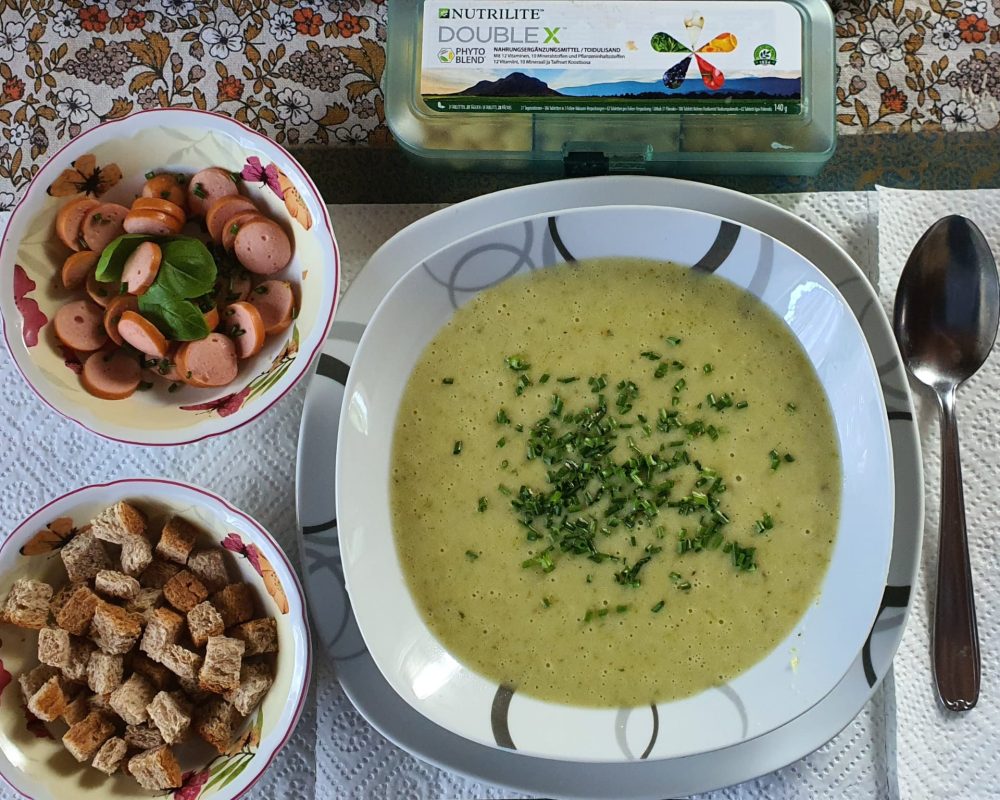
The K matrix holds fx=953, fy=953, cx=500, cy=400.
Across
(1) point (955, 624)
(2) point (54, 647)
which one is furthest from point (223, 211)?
(1) point (955, 624)

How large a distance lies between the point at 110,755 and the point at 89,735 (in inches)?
1.8

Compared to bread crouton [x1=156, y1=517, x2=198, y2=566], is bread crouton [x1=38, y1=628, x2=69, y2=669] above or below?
below

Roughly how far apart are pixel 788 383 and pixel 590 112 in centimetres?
54

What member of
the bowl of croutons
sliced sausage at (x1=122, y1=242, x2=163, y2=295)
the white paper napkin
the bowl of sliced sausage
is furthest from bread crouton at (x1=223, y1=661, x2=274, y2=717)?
the white paper napkin

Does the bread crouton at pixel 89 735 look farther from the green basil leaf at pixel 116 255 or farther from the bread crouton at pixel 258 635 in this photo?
the green basil leaf at pixel 116 255

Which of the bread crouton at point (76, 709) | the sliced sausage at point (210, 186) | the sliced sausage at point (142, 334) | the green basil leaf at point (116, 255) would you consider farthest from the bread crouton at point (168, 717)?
the sliced sausage at point (210, 186)

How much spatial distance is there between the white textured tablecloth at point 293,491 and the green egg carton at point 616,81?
5.5 inches

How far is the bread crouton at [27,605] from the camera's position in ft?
4.83

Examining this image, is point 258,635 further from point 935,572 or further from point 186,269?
point 935,572

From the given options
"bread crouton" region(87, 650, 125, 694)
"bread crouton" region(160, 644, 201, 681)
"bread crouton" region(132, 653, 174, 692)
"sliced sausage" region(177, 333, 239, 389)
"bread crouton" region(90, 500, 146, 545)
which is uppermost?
"sliced sausage" region(177, 333, 239, 389)

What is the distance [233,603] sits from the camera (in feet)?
4.91

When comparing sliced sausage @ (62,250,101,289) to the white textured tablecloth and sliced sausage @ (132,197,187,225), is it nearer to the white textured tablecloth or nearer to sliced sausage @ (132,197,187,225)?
sliced sausage @ (132,197,187,225)

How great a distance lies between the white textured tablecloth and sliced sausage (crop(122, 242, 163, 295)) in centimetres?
31

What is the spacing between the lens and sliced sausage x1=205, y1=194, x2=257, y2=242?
150 centimetres
